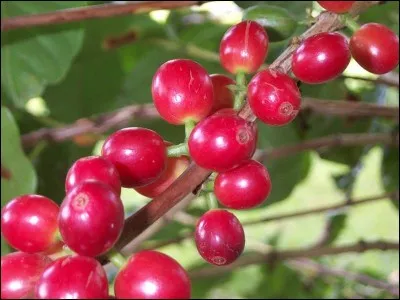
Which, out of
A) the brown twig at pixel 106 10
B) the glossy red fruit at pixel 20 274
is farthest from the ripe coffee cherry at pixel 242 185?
the brown twig at pixel 106 10

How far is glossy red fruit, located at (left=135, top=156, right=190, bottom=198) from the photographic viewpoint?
471 mm

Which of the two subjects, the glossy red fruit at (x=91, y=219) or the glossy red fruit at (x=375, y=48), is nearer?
the glossy red fruit at (x=91, y=219)

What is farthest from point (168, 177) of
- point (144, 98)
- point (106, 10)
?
point (144, 98)

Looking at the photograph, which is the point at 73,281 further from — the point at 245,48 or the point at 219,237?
the point at 245,48

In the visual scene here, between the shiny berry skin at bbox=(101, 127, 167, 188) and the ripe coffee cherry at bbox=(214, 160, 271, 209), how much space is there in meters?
0.04

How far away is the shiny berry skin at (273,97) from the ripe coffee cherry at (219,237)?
0.22 ft

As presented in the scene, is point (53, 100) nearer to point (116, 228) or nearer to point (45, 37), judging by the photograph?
point (45, 37)

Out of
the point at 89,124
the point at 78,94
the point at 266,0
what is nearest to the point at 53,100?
the point at 78,94

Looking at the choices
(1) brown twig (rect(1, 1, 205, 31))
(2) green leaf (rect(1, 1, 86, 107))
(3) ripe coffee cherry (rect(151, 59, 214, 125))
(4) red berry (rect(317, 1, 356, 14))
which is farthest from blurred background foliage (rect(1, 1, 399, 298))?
(3) ripe coffee cherry (rect(151, 59, 214, 125))

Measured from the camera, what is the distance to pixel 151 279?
1.08 ft

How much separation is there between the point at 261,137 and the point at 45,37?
44 cm

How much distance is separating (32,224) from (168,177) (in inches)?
4.4

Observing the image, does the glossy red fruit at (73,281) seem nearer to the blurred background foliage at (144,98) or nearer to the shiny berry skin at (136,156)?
the shiny berry skin at (136,156)

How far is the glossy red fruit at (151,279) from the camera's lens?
0.33 m
